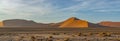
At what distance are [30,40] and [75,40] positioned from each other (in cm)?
519

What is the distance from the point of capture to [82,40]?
3534 cm

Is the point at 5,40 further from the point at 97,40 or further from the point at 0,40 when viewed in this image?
the point at 97,40

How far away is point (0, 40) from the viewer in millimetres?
35062

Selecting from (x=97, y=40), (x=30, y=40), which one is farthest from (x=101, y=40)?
(x=30, y=40)

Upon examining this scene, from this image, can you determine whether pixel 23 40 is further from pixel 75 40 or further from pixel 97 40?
pixel 97 40

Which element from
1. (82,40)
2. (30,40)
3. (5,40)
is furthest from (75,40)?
(5,40)

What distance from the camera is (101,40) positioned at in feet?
116

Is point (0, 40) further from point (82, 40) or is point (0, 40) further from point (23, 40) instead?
point (82, 40)

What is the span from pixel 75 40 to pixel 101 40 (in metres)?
2.99

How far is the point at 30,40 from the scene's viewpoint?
34.2 metres

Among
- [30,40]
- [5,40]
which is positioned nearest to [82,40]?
[30,40]

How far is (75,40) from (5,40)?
7.96 metres

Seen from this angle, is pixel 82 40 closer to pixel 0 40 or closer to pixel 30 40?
pixel 30 40

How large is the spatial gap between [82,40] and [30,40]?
597cm
